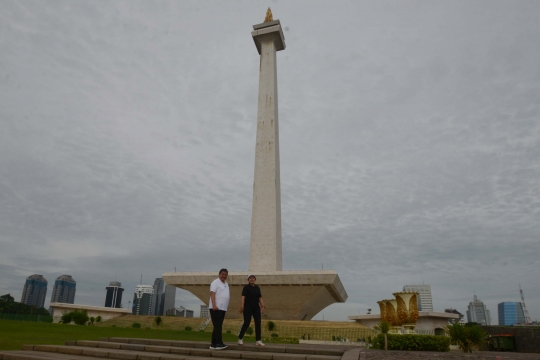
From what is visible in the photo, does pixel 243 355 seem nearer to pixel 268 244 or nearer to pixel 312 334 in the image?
pixel 312 334

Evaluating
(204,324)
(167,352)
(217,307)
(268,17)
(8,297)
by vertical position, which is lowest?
(167,352)

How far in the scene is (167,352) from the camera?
24.7ft

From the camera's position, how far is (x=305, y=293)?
926 inches

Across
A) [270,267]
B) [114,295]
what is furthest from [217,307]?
[114,295]

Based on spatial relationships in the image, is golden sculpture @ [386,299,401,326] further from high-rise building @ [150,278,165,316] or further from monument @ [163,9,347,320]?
high-rise building @ [150,278,165,316]

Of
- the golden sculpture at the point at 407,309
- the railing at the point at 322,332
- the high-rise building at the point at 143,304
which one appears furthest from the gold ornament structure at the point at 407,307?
the high-rise building at the point at 143,304

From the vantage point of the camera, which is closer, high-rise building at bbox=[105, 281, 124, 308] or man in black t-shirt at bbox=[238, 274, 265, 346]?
man in black t-shirt at bbox=[238, 274, 265, 346]

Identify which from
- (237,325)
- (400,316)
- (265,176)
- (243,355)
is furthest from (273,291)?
(243,355)

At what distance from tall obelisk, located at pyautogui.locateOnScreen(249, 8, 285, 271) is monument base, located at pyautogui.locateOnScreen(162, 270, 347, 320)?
158 cm

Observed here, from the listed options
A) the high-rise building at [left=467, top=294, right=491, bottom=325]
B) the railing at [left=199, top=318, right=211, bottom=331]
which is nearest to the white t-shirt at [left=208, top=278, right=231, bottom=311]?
the railing at [left=199, top=318, right=211, bottom=331]

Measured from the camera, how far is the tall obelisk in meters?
25.0

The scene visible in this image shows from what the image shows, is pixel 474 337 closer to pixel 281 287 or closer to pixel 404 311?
pixel 404 311

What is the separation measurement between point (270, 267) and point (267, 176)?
585cm

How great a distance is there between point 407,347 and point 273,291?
43.9 ft
